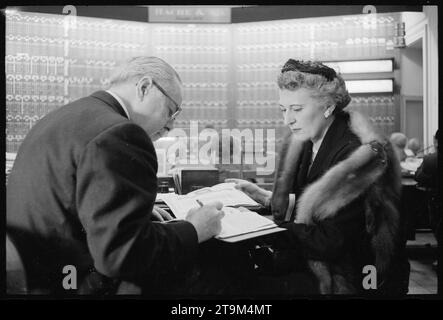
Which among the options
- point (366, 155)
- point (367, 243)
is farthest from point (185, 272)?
point (366, 155)

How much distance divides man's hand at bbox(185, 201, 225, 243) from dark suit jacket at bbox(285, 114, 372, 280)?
437 mm

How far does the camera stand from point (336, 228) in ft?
6.28

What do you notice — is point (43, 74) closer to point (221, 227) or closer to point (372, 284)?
point (221, 227)

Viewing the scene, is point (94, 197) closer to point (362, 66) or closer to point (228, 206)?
point (228, 206)

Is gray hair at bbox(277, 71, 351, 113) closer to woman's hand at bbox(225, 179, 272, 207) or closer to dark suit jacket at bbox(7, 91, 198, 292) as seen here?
woman's hand at bbox(225, 179, 272, 207)

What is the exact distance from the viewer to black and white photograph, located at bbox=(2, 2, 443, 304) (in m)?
1.73

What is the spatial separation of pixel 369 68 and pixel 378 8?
324 mm

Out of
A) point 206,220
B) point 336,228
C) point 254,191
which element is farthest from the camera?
point 254,191

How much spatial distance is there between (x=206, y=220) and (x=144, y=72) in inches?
27.3

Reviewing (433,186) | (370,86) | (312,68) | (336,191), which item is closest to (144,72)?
(312,68)

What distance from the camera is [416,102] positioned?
83.5 inches

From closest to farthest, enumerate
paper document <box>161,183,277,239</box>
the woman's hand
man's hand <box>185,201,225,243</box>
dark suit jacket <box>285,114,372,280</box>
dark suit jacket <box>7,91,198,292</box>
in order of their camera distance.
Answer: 1. dark suit jacket <box>7,91,198,292</box>
2. man's hand <box>185,201,225,243</box>
3. paper document <box>161,183,277,239</box>
4. dark suit jacket <box>285,114,372,280</box>
5. the woman's hand

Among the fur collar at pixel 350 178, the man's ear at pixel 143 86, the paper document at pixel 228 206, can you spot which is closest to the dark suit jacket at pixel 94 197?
the man's ear at pixel 143 86

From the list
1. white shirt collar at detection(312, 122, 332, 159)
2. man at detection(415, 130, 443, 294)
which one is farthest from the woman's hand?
man at detection(415, 130, 443, 294)
